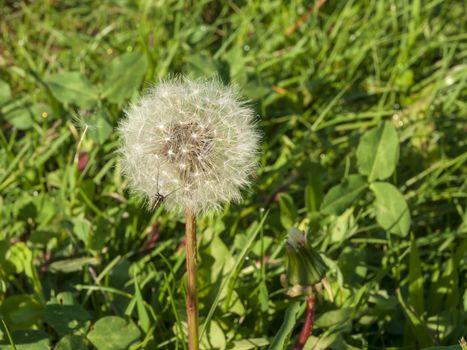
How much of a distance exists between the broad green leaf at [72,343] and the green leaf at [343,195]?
35.2 inches

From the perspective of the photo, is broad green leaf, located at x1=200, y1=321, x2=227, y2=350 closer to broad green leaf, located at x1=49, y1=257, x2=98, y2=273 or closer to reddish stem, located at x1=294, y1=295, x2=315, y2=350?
reddish stem, located at x1=294, y1=295, x2=315, y2=350

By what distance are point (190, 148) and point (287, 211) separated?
842 millimetres

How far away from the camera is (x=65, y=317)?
190 cm

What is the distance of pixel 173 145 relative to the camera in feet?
5.11

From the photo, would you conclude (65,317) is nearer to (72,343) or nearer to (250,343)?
(72,343)

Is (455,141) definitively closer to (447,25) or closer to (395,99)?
(395,99)

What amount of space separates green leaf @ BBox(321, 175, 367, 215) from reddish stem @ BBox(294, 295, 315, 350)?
51 centimetres

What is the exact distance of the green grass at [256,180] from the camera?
6.52 ft

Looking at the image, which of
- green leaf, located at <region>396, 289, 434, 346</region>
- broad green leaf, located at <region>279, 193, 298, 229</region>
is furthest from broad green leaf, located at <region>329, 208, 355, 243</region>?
green leaf, located at <region>396, 289, 434, 346</region>

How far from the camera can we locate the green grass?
1.99 m

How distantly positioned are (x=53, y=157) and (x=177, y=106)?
1.24m

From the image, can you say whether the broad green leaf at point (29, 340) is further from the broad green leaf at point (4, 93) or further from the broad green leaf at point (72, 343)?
the broad green leaf at point (4, 93)

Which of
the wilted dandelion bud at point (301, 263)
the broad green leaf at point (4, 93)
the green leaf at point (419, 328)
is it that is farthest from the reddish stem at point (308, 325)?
the broad green leaf at point (4, 93)

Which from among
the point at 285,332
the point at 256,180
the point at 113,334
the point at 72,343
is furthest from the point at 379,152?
the point at 72,343
